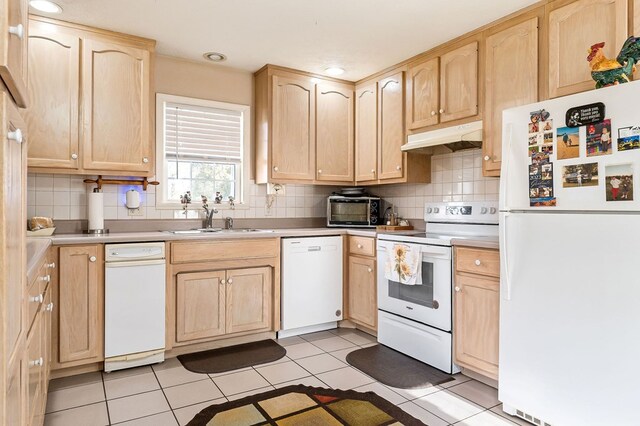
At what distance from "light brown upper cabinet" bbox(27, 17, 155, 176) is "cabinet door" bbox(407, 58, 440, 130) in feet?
6.90

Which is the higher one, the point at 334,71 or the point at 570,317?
the point at 334,71

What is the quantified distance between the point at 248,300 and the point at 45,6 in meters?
2.44

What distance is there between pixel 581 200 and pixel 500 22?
1.51 metres

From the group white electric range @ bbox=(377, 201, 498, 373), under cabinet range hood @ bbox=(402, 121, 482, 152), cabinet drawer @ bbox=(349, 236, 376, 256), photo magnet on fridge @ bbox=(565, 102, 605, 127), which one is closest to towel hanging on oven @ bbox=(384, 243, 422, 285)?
white electric range @ bbox=(377, 201, 498, 373)

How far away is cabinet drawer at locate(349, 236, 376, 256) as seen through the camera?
3443mm

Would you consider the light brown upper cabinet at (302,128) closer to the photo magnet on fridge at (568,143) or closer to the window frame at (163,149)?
the window frame at (163,149)

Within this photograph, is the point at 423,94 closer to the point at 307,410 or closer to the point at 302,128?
the point at 302,128

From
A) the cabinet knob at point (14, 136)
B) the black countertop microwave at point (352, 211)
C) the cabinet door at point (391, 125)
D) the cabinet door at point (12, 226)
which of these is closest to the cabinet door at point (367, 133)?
the cabinet door at point (391, 125)

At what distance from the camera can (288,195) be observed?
13.4 ft

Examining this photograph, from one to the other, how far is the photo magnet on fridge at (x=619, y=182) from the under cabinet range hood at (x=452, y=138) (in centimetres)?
114

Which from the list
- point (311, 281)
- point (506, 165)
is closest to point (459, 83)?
point (506, 165)

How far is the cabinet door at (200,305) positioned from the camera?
9.85 ft

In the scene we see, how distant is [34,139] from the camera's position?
107 inches

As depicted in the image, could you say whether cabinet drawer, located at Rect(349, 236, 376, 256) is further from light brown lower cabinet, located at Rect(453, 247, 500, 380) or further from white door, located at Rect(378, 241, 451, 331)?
light brown lower cabinet, located at Rect(453, 247, 500, 380)
